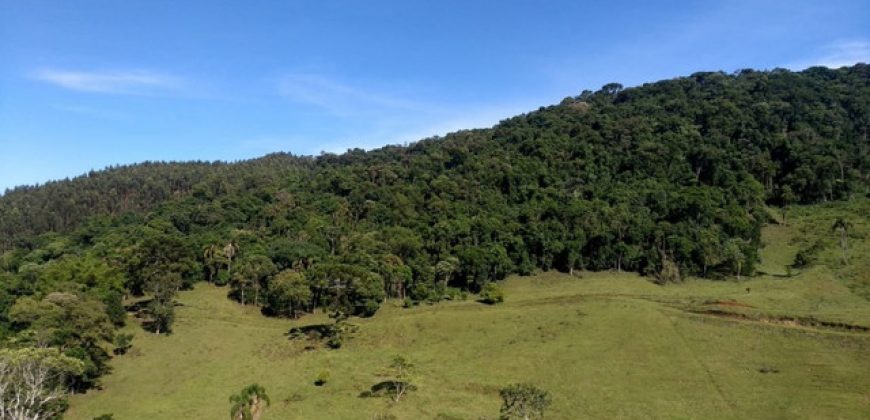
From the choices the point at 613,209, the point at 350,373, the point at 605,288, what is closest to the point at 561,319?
the point at 605,288

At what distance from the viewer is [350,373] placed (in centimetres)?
7162

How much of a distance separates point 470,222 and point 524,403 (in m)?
77.8

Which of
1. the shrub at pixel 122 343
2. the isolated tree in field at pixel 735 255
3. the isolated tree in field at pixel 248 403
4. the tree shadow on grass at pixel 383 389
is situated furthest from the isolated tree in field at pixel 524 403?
the isolated tree in field at pixel 735 255

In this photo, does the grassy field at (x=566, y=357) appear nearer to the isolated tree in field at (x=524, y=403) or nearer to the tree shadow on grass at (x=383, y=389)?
the tree shadow on grass at (x=383, y=389)

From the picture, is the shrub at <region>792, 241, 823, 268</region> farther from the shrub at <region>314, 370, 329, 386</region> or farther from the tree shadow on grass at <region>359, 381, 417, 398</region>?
the shrub at <region>314, 370, 329, 386</region>

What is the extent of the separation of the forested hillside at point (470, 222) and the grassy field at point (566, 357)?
7319 millimetres

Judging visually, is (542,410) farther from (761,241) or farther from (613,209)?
(761,241)

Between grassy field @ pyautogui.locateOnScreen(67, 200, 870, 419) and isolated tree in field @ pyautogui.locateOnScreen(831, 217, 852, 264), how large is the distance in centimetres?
474

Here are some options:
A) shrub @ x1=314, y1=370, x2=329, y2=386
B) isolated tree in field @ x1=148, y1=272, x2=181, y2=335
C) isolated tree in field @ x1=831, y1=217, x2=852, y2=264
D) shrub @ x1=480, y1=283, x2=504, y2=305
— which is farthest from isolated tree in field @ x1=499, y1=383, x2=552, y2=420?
isolated tree in field @ x1=831, y1=217, x2=852, y2=264

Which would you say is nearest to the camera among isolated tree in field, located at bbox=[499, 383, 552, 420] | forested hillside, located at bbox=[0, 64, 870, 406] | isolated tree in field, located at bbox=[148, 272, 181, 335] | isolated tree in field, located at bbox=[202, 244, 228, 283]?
isolated tree in field, located at bbox=[499, 383, 552, 420]

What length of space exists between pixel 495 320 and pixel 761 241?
6902 cm

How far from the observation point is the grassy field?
58.2 meters

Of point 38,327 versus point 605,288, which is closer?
point 38,327

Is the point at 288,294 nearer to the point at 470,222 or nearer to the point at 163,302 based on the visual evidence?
the point at 163,302
